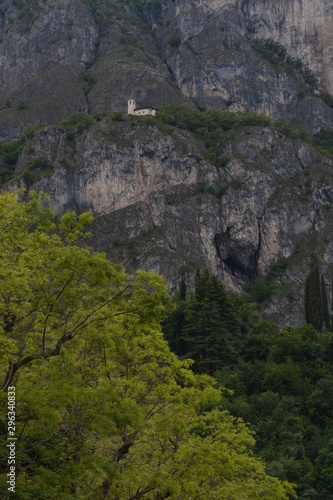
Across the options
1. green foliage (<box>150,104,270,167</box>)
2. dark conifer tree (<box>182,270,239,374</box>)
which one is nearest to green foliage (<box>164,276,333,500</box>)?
dark conifer tree (<box>182,270,239,374</box>)

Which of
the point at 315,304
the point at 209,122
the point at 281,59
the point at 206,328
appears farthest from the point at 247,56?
the point at 206,328

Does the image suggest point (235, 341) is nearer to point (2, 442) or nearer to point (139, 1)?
point (2, 442)

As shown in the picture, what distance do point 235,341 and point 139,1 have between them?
482 feet

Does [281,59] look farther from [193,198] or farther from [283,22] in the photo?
[193,198]

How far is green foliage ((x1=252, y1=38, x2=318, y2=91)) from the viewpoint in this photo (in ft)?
547

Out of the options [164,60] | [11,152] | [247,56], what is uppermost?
[247,56]

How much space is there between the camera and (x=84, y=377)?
21.2 meters

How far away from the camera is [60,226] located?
19.9 m

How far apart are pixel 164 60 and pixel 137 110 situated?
1386 inches

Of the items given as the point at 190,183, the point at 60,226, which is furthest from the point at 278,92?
the point at 60,226

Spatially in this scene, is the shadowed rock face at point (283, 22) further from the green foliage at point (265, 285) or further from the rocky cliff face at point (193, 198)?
the green foliage at point (265, 285)

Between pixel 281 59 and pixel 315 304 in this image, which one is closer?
pixel 315 304

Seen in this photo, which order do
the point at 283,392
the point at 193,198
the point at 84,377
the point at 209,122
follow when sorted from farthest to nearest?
the point at 209,122 → the point at 193,198 → the point at 283,392 → the point at 84,377

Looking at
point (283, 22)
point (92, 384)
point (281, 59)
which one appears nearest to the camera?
point (92, 384)
